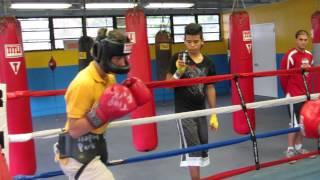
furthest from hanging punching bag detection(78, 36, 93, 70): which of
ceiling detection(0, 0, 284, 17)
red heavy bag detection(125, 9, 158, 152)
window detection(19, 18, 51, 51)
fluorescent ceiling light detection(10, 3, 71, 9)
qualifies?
window detection(19, 18, 51, 51)

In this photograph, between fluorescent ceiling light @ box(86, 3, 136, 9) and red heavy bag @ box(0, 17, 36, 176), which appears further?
fluorescent ceiling light @ box(86, 3, 136, 9)

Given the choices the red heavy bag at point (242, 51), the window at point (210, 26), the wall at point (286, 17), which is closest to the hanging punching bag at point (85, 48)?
the red heavy bag at point (242, 51)

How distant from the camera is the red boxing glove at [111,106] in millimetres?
1540

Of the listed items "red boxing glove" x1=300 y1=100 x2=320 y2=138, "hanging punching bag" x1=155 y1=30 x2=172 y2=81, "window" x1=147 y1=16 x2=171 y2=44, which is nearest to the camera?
"red boxing glove" x1=300 y1=100 x2=320 y2=138

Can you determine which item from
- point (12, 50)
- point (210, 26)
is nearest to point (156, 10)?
point (210, 26)

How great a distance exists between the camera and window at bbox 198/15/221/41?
32.7 ft

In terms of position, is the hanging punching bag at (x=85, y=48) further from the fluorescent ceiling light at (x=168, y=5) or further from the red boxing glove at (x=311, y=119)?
the fluorescent ceiling light at (x=168, y=5)

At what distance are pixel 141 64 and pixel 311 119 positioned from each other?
1.44 metres

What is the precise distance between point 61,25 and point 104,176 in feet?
23.9

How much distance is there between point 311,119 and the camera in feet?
6.49

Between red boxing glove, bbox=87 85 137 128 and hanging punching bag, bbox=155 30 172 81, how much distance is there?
20.9ft

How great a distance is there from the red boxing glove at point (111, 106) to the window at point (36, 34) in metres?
7.16

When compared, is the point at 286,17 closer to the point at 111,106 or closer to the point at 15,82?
the point at 15,82

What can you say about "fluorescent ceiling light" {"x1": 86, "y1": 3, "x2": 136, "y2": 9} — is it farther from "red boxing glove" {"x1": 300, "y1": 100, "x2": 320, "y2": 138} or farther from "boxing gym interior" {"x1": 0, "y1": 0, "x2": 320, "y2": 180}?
"red boxing glove" {"x1": 300, "y1": 100, "x2": 320, "y2": 138}
